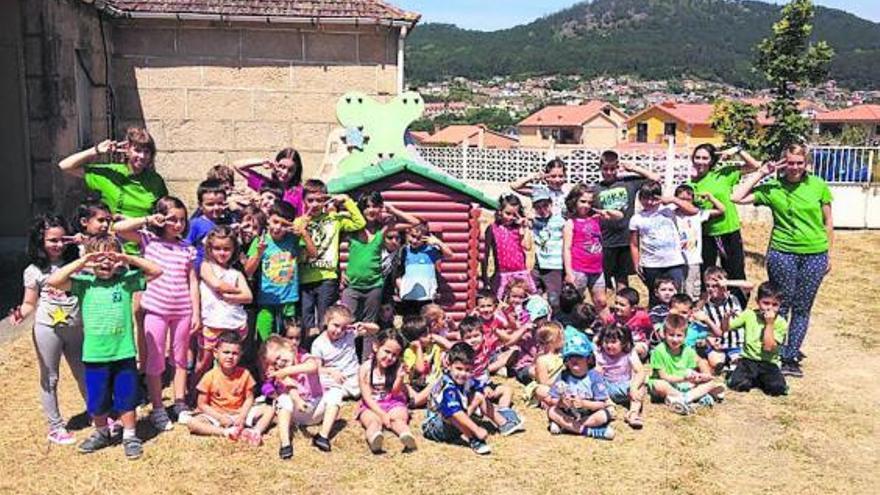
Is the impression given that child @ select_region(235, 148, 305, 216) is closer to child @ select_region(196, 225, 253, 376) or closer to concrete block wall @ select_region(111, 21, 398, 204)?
child @ select_region(196, 225, 253, 376)

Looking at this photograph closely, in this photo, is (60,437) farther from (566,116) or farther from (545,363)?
(566,116)

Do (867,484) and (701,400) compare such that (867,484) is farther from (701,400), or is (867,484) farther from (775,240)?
(775,240)

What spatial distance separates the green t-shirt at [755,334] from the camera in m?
6.34

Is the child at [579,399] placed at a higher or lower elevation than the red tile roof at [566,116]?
lower

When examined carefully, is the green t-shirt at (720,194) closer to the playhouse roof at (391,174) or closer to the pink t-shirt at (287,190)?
the playhouse roof at (391,174)

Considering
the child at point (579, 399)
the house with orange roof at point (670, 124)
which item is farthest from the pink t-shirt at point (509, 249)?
the house with orange roof at point (670, 124)

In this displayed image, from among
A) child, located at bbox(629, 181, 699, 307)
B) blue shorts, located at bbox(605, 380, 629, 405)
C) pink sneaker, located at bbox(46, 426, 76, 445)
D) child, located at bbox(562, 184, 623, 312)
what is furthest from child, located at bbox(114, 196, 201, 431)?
child, located at bbox(629, 181, 699, 307)

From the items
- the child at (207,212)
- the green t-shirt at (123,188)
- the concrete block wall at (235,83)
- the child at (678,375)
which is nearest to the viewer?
the green t-shirt at (123,188)

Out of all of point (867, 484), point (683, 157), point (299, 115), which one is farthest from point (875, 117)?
point (867, 484)

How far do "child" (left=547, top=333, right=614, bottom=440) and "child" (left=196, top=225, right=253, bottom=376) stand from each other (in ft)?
7.14

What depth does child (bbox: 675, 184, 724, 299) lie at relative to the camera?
23.1 feet

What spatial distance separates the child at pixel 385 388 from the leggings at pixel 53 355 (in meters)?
1.79

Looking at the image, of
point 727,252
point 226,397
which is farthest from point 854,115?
point 226,397

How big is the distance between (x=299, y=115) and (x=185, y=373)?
7.22 m
